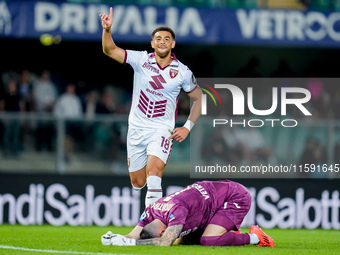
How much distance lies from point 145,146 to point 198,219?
1.54 metres

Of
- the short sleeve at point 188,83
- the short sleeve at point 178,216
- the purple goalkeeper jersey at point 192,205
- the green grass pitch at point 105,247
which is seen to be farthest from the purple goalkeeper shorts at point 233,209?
the short sleeve at point 188,83

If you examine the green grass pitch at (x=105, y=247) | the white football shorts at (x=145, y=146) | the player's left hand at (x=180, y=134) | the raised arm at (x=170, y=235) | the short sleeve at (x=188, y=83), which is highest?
the short sleeve at (x=188, y=83)

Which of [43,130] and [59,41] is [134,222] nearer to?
[43,130]

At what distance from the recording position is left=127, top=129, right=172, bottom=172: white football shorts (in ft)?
29.1

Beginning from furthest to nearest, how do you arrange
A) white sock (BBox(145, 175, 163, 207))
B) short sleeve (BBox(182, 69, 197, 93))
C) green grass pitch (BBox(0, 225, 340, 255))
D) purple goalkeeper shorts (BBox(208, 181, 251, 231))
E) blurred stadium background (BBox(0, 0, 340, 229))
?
blurred stadium background (BBox(0, 0, 340, 229)) < short sleeve (BBox(182, 69, 197, 93)) < white sock (BBox(145, 175, 163, 207)) < purple goalkeeper shorts (BBox(208, 181, 251, 231)) < green grass pitch (BBox(0, 225, 340, 255))

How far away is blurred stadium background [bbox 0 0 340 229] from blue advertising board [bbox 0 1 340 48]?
0.06 ft

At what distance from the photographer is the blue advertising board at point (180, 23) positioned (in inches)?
532

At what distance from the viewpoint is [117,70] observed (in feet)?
51.9

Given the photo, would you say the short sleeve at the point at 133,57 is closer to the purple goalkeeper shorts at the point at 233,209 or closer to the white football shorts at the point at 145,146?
the white football shorts at the point at 145,146

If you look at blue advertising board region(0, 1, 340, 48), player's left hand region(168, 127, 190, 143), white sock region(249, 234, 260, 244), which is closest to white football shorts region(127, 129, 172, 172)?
player's left hand region(168, 127, 190, 143)

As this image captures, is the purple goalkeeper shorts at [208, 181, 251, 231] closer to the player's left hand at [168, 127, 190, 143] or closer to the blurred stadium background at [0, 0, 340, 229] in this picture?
the player's left hand at [168, 127, 190, 143]

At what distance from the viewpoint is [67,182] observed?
12.5 m

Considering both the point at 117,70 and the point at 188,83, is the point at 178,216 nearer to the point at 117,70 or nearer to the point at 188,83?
the point at 188,83

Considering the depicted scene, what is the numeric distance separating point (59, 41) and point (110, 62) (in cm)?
126
